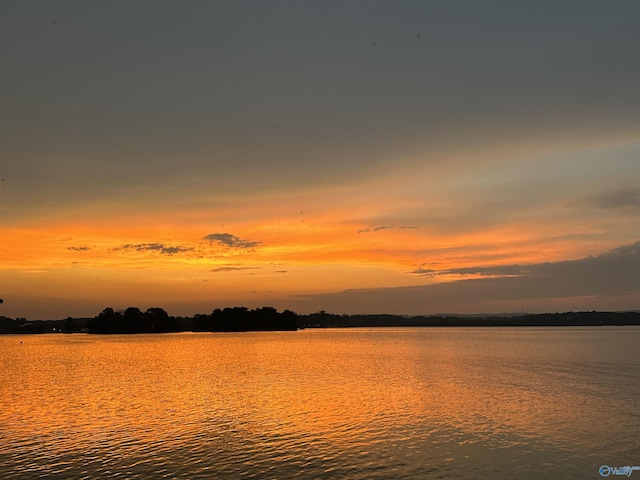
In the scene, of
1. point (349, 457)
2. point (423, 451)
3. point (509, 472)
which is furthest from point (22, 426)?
point (509, 472)

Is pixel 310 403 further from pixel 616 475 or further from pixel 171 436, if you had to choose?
pixel 616 475

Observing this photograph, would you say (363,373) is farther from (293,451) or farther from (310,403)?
(293,451)

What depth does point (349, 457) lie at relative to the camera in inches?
1528

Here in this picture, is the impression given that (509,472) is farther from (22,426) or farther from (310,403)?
(22,426)

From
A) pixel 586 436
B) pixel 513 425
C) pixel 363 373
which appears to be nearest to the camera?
pixel 586 436

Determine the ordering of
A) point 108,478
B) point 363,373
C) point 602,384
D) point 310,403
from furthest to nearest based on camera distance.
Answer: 1. point 363,373
2. point 602,384
3. point 310,403
4. point 108,478

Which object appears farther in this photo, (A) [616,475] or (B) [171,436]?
(B) [171,436]

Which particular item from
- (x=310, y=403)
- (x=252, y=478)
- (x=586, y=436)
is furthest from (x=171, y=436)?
(x=586, y=436)

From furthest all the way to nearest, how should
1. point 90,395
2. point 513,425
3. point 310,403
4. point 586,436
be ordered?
point 90,395 < point 310,403 < point 513,425 < point 586,436

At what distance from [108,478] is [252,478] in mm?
9637

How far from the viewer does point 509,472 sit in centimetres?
3584

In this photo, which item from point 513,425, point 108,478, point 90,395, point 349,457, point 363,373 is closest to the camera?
point 108,478

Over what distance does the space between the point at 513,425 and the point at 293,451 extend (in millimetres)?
23251

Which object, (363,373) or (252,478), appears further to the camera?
(363,373)
